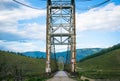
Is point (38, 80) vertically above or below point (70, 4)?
below

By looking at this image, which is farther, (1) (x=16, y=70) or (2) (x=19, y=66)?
(2) (x=19, y=66)

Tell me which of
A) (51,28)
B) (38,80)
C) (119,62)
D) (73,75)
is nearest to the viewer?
(38,80)

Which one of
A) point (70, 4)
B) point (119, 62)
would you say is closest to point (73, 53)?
point (70, 4)

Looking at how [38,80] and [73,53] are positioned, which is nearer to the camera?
[38,80]

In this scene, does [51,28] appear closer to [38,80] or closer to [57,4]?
[57,4]

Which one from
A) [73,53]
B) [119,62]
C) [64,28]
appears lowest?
[119,62]

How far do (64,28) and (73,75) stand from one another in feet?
23.7

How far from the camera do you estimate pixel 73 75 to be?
48.4 meters

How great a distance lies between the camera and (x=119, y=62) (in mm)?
199375

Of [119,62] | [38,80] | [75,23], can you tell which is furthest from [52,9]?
[119,62]

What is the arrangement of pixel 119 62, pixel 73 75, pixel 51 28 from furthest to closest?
1. pixel 119 62
2. pixel 51 28
3. pixel 73 75

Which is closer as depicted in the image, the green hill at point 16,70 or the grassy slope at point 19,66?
the green hill at point 16,70

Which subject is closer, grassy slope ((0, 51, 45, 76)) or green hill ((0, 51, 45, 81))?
green hill ((0, 51, 45, 81))

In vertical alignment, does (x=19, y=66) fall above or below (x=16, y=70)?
below
